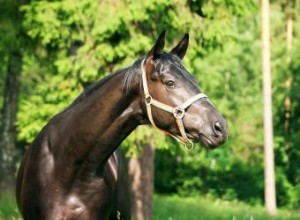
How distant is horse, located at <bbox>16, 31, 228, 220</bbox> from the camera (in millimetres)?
5184

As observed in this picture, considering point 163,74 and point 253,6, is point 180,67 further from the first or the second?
point 253,6

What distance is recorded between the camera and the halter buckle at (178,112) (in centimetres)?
516

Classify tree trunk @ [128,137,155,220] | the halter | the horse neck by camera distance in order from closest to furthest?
the halter → the horse neck → tree trunk @ [128,137,155,220]

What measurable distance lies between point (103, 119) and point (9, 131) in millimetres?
14378

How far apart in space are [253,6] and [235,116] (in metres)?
24.5

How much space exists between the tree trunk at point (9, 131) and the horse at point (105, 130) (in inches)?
533

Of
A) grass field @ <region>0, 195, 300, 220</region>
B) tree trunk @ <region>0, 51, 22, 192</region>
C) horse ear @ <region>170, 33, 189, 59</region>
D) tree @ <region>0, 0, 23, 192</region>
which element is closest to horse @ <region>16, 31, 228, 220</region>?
A: horse ear @ <region>170, 33, 189, 59</region>

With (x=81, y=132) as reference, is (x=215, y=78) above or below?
below

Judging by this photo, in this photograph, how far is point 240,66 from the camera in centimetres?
4281

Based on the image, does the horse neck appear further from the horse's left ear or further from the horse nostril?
the horse nostril

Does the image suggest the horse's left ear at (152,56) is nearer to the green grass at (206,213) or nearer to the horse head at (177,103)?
the horse head at (177,103)

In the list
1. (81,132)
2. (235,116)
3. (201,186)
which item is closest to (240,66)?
(235,116)

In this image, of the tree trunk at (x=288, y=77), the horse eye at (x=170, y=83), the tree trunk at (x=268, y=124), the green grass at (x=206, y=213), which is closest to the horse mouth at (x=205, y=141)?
the horse eye at (x=170, y=83)

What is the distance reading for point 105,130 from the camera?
5.63 meters
